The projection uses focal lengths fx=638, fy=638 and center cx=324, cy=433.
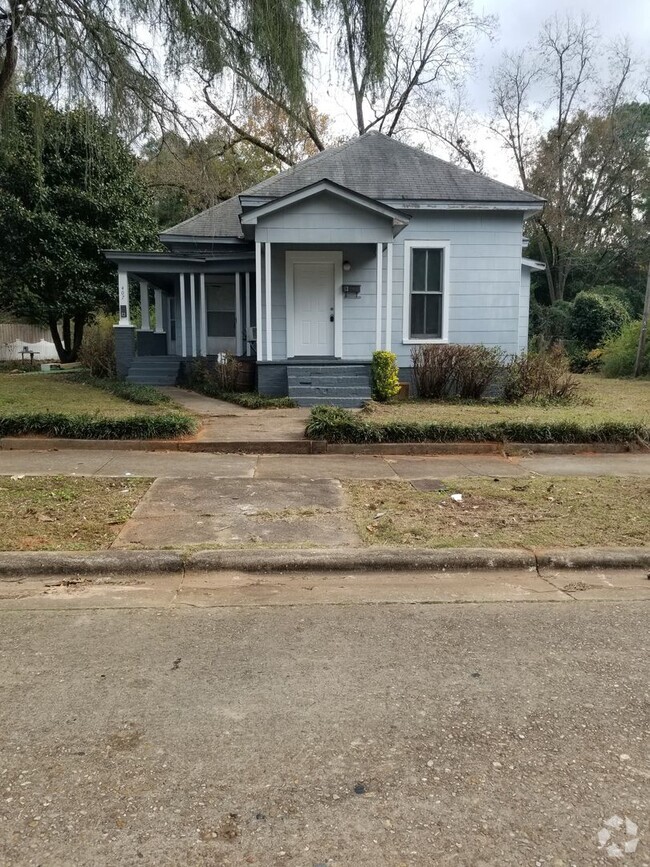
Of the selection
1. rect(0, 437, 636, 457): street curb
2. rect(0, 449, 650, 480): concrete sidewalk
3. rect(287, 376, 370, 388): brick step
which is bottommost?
rect(0, 449, 650, 480): concrete sidewalk

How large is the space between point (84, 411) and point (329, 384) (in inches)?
187

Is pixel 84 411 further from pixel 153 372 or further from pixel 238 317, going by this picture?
pixel 238 317

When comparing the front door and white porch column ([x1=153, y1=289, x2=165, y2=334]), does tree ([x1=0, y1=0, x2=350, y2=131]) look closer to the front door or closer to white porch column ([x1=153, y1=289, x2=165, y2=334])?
the front door

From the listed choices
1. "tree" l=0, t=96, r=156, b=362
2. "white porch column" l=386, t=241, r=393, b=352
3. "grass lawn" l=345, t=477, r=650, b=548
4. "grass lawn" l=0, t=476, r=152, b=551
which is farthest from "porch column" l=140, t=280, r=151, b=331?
"grass lawn" l=345, t=477, r=650, b=548

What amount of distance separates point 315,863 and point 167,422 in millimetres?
7220

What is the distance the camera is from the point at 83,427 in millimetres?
8672

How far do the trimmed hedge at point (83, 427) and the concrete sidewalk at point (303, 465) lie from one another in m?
0.31

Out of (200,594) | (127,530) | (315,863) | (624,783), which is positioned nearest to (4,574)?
(127,530)

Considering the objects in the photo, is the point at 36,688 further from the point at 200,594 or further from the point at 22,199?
the point at 22,199

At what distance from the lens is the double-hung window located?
47.1ft

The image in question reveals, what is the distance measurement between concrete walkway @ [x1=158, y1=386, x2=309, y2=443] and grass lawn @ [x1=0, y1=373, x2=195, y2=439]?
16.0 inches

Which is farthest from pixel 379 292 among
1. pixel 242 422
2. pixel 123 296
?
pixel 123 296

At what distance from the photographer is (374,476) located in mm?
7523

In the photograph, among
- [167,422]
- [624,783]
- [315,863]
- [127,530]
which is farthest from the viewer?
[167,422]
